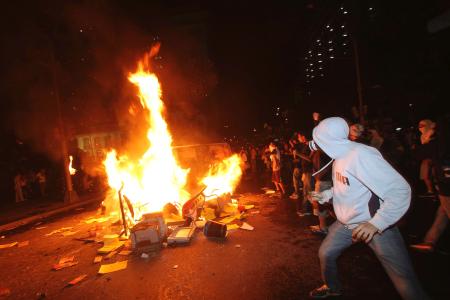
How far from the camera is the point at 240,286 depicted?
175 inches

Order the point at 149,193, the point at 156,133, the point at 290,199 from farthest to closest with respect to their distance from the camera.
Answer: the point at 156,133, the point at 290,199, the point at 149,193

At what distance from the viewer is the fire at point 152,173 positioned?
879 cm

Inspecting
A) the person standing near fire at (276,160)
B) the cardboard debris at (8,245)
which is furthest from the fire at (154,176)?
the cardboard debris at (8,245)

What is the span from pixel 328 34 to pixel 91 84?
1058 inches

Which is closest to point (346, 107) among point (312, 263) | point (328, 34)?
point (328, 34)

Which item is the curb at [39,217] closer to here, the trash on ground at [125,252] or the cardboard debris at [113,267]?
the trash on ground at [125,252]

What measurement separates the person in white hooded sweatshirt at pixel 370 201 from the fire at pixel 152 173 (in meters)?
5.91

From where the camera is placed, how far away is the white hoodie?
8.38 ft

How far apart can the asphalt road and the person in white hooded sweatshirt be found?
1.30 m

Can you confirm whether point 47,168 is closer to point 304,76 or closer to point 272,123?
point 272,123

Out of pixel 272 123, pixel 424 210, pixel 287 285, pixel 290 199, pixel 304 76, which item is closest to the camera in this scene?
pixel 287 285

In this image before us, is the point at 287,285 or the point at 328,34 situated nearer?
the point at 287,285

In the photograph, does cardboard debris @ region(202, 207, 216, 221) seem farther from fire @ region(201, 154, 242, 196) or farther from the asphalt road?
the asphalt road

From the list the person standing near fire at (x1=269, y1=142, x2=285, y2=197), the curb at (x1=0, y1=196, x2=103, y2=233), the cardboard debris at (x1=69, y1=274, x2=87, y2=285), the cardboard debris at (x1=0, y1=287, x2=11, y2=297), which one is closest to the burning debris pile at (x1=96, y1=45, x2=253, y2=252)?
the cardboard debris at (x1=69, y1=274, x2=87, y2=285)
